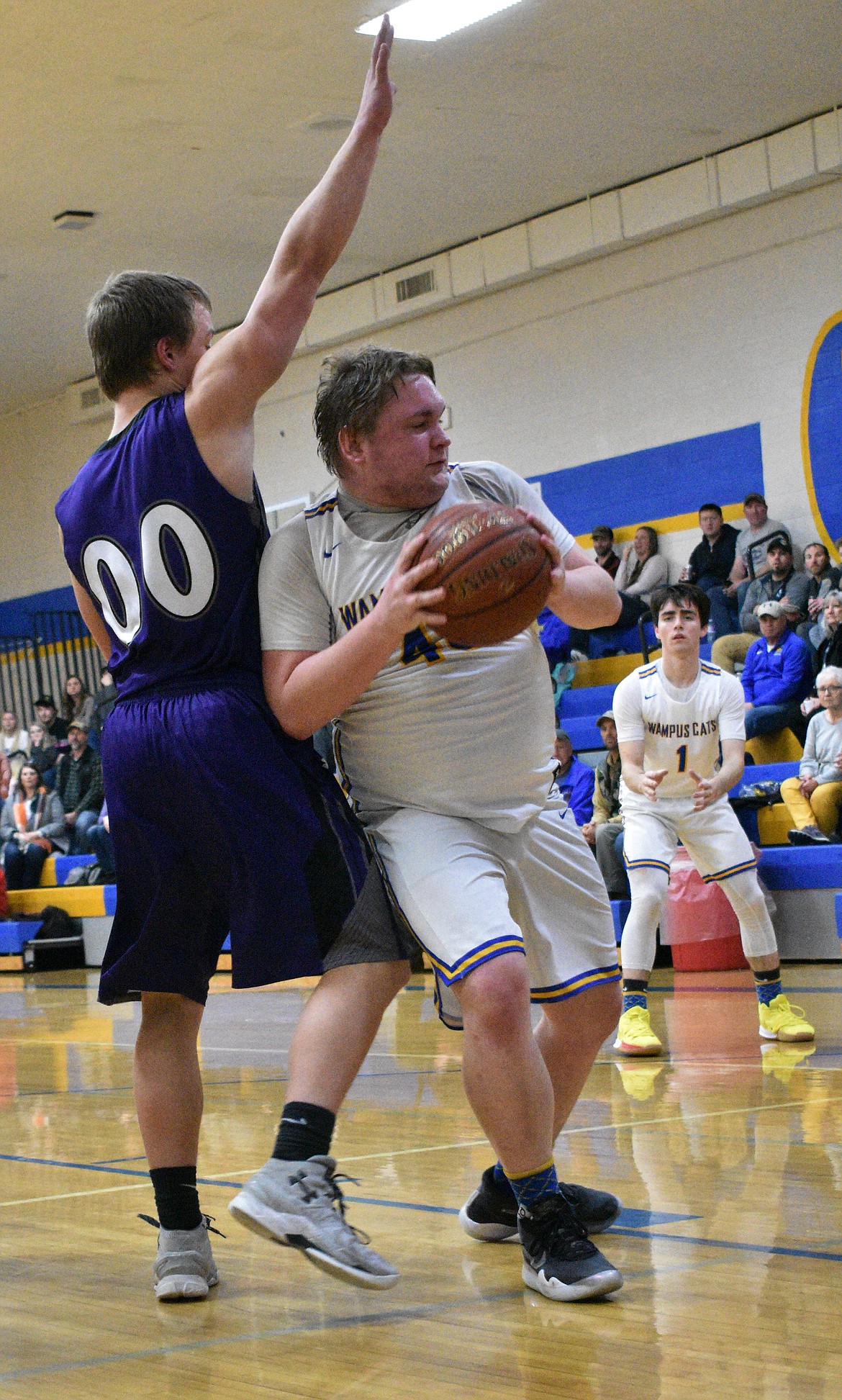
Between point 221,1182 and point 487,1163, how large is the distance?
597 millimetres

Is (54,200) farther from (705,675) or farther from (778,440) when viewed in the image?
(705,675)

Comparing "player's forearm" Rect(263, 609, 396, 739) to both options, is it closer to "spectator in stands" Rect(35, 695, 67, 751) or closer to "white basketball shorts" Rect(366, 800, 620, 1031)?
"white basketball shorts" Rect(366, 800, 620, 1031)

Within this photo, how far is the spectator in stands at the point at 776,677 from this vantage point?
10.7 meters

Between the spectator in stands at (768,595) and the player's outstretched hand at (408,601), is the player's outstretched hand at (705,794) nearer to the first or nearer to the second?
the player's outstretched hand at (408,601)

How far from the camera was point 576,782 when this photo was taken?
35.2ft

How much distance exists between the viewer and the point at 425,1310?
2430 mm

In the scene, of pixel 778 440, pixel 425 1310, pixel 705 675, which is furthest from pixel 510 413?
pixel 425 1310

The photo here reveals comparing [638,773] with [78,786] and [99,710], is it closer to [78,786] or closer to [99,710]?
[78,786]

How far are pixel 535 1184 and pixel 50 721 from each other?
15.4m

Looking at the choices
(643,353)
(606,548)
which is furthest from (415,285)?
(606,548)

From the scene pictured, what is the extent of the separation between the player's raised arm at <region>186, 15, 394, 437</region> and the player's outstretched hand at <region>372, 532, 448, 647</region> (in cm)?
39

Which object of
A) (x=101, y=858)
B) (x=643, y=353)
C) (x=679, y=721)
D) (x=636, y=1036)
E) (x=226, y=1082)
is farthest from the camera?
(x=101, y=858)

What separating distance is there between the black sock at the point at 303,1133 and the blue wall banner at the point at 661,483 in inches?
438

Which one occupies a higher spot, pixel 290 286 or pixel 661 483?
pixel 661 483
